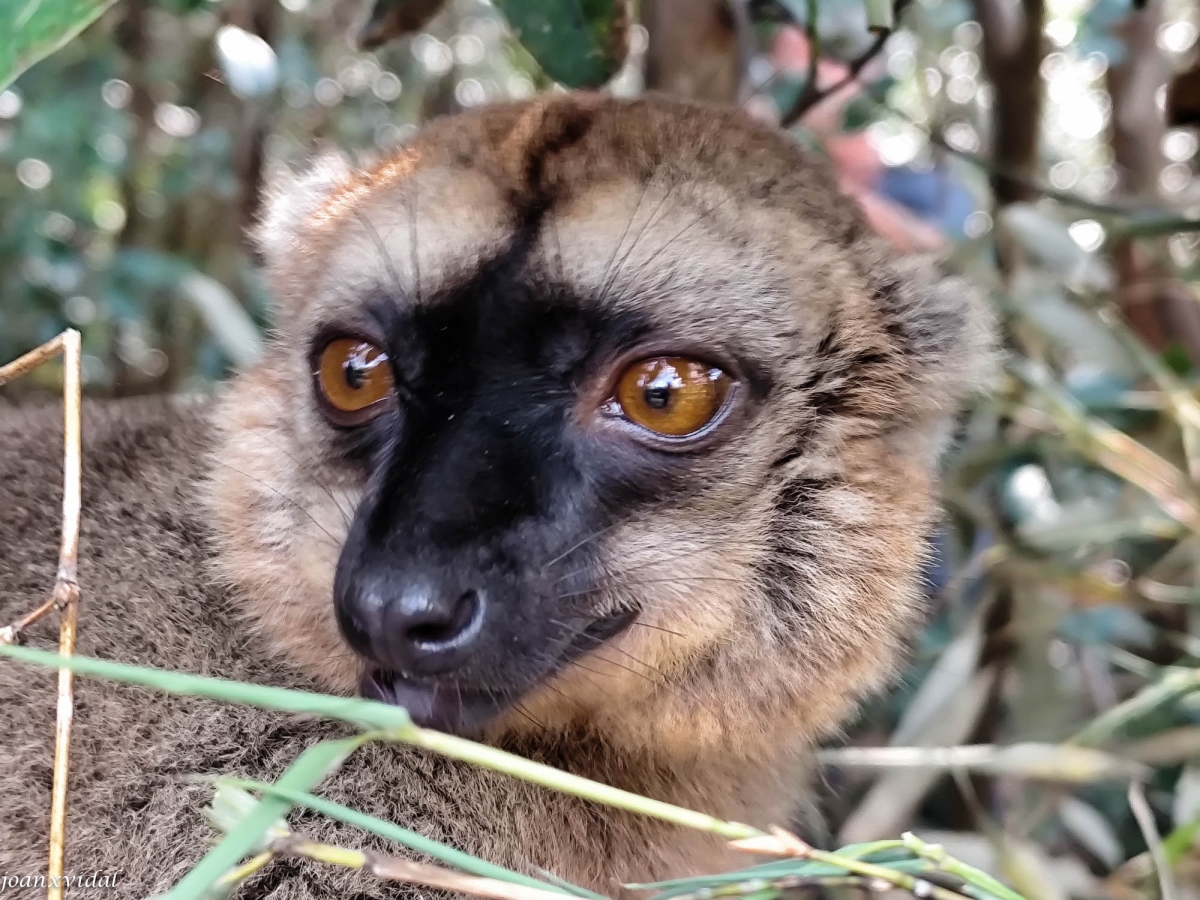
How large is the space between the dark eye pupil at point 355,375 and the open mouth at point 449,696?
18.5 inches

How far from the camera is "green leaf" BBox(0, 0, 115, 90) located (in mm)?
1160

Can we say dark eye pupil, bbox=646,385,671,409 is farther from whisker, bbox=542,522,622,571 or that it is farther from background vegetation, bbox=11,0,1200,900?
background vegetation, bbox=11,0,1200,900

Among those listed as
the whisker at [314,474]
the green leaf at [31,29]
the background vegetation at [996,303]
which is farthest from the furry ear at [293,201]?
the green leaf at [31,29]

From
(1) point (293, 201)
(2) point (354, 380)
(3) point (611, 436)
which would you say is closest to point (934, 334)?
(3) point (611, 436)

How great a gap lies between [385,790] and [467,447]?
23.9 inches

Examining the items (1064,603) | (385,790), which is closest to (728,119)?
(385,790)

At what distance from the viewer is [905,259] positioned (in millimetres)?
1864

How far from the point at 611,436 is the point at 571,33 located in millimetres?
924

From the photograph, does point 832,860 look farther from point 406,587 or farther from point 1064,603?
point 1064,603

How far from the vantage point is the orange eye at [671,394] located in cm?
153

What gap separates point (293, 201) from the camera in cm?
209

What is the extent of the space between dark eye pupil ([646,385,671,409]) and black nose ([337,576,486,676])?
398 millimetres

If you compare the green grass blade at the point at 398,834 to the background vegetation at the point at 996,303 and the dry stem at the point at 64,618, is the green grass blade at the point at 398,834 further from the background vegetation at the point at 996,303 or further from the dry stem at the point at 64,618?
the background vegetation at the point at 996,303

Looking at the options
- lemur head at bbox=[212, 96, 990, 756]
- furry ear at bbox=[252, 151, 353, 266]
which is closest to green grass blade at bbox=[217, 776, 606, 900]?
lemur head at bbox=[212, 96, 990, 756]
